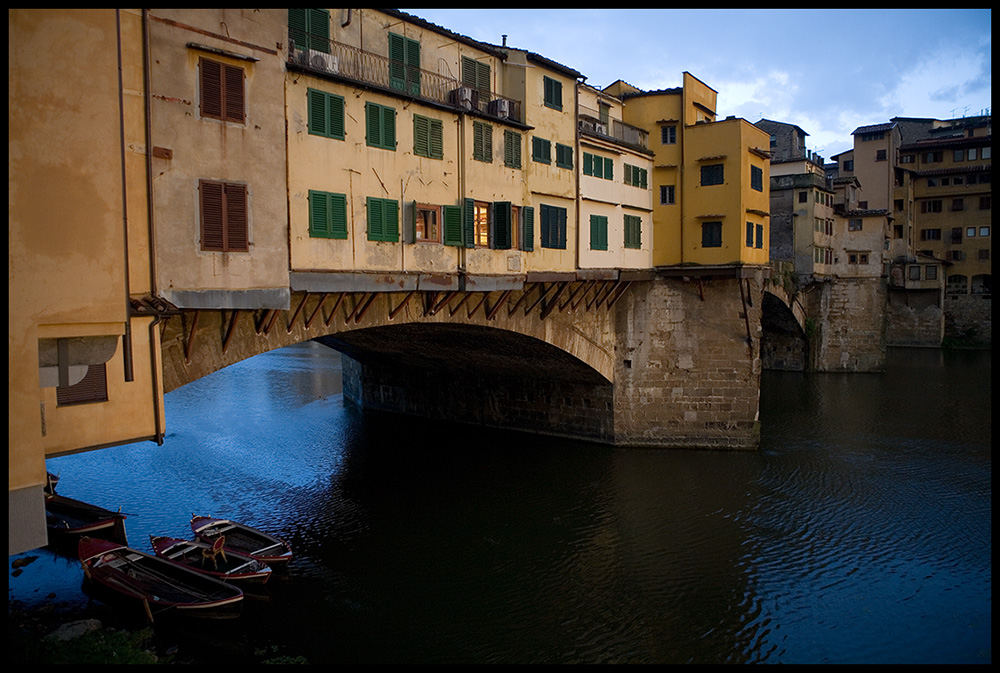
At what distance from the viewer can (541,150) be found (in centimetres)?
2334

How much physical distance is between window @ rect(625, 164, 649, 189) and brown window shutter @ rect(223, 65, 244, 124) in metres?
16.7

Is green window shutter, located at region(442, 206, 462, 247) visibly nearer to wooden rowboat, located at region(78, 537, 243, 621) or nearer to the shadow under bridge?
the shadow under bridge

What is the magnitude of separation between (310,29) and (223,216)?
5.59 metres

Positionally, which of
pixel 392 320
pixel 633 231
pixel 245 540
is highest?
pixel 633 231

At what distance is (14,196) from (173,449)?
20437 mm

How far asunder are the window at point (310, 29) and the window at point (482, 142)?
4.99 metres

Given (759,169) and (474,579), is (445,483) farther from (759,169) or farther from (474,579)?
(759,169)

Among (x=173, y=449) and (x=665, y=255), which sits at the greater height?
(x=665, y=255)

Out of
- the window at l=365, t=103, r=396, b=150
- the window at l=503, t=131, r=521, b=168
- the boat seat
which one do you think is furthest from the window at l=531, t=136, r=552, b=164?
the boat seat

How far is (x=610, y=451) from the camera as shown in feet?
92.3

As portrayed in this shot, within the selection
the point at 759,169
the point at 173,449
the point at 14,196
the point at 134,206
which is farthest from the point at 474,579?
the point at 759,169

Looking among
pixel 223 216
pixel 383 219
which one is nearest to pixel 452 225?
pixel 383 219

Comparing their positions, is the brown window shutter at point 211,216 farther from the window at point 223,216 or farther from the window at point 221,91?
the window at point 221,91

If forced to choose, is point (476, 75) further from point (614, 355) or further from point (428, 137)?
point (614, 355)
